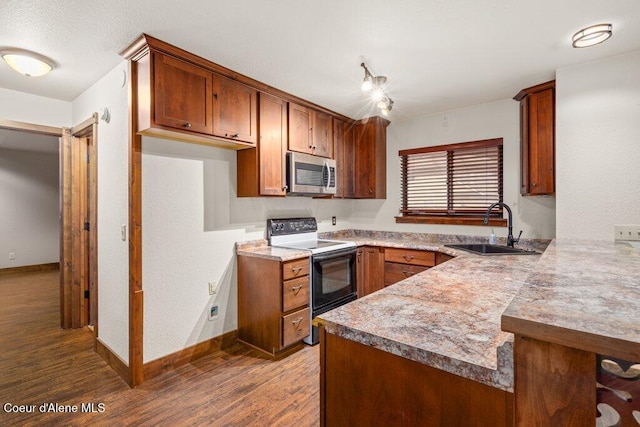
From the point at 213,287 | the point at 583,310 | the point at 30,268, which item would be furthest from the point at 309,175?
the point at 30,268

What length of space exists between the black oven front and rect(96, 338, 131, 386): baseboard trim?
Result: 1.44 metres

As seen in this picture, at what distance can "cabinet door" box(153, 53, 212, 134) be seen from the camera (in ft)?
7.11

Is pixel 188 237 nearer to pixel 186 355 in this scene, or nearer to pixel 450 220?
pixel 186 355

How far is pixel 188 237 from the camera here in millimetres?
2648

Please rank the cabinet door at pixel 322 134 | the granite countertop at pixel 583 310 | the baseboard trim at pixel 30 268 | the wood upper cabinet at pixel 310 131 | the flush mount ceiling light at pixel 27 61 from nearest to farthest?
the granite countertop at pixel 583 310 → the flush mount ceiling light at pixel 27 61 → the wood upper cabinet at pixel 310 131 → the cabinet door at pixel 322 134 → the baseboard trim at pixel 30 268

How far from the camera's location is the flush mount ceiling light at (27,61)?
2154 mm

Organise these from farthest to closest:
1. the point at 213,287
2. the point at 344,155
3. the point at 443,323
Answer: the point at 344,155 → the point at 213,287 → the point at 443,323

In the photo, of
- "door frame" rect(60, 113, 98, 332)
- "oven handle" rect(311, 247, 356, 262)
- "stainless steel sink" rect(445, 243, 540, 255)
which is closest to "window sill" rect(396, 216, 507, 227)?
"stainless steel sink" rect(445, 243, 540, 255)

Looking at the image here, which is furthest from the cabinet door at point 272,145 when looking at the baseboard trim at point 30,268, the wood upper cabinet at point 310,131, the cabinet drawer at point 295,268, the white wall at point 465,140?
the baseboard trim at point 30,268

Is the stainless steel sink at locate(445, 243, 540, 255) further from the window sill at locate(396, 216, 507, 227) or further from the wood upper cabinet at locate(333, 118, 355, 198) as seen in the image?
the wood upper cabinet at locate(333, 118, 355, 198)

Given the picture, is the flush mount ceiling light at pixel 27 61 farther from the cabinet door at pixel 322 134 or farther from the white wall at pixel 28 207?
the white wall at pixel 28 207

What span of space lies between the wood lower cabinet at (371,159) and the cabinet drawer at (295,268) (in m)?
1.52

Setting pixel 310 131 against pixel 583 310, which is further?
pixel 310 131

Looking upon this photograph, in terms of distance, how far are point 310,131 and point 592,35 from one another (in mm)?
2362
